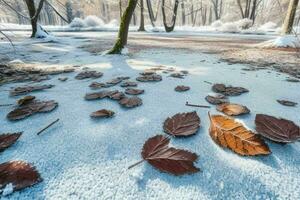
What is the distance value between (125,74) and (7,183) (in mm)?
1867

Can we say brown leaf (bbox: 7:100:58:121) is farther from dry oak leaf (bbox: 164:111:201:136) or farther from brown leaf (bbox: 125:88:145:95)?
dry oak leaf (bbox: 164:111:201:136)

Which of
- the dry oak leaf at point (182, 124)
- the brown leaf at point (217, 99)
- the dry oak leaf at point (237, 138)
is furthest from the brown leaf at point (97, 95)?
the dry oak leaf at point (237, 138)

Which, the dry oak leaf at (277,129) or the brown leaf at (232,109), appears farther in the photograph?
the brown leaf at (232,109)

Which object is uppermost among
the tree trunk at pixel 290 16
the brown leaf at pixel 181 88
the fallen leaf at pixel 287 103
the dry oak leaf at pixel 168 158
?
the tree trunk at pixel 290 16

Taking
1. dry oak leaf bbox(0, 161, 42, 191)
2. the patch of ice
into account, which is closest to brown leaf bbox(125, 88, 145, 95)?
dry oak leaf bbox(0, 161, 42, 191)

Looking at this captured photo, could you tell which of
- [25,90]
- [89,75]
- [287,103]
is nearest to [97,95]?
[25,90]

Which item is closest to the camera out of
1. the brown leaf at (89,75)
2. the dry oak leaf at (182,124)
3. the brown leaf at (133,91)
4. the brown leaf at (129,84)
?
the dry oak leaf at (182,124)

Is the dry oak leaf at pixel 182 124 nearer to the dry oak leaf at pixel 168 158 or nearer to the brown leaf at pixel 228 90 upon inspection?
the dry oak leaf at pixel 168 158

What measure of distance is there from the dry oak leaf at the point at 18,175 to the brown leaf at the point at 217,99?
118 cm

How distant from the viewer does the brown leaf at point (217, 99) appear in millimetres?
1587

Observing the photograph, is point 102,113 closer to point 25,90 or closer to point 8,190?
point 8,190

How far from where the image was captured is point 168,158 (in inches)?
38.6

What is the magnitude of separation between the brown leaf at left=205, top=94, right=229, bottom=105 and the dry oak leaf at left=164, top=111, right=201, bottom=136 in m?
0.27

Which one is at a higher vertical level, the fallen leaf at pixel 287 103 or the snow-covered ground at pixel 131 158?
the fallen leaf at pixel 287 103
